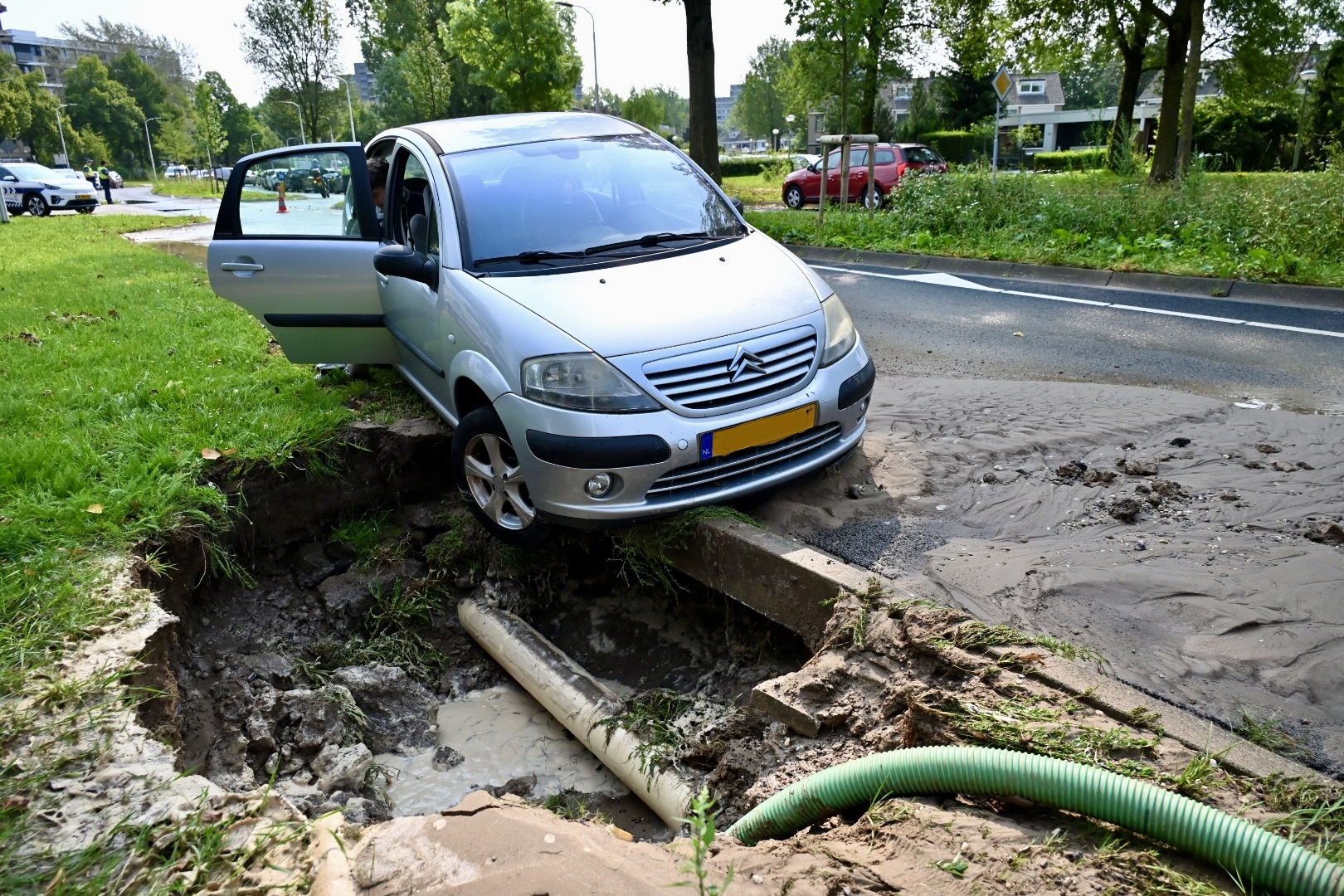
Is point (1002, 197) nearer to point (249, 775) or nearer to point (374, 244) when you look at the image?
point (374, 244)

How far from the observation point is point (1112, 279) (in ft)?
33.7

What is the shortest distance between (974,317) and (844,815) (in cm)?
717

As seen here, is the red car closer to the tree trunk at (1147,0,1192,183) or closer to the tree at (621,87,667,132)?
the tree trunk at (1147,0,1192,183)

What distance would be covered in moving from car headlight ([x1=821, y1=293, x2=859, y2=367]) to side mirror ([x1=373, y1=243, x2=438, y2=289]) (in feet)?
6.45

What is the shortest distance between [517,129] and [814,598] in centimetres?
336

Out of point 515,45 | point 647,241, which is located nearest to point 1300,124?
point 515,45

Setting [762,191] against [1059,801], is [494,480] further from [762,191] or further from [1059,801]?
[762,191]

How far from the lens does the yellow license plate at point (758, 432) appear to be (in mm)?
3811

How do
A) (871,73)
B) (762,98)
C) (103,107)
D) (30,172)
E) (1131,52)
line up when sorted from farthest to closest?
(103,107) < (762,98) < (871,73) < (30,172) < (1131,52)

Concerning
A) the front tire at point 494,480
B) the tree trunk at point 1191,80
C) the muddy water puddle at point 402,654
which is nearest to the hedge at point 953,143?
the tree trunk at point 1191,80

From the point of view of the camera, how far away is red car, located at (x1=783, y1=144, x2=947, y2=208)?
1991 cm

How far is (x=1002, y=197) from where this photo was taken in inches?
520

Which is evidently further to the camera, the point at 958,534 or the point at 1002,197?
the point at 1002,197

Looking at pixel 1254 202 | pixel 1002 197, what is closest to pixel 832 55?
pixel 1002 197
